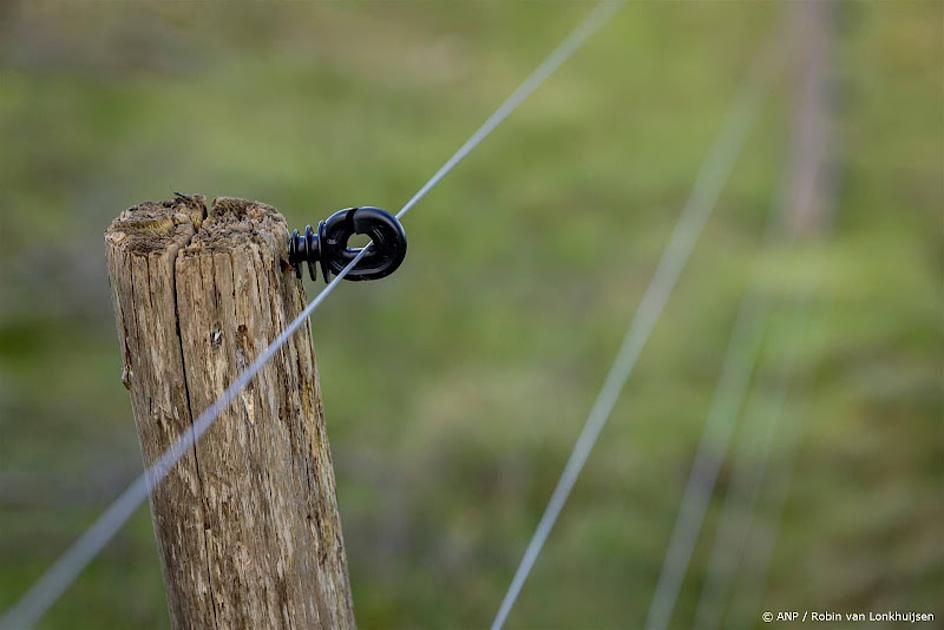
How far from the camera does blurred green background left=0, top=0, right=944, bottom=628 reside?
3.66 m

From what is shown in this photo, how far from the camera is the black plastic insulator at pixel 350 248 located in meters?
0.90

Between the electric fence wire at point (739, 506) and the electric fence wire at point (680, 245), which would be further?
the electric fence wire at point (680, 245)

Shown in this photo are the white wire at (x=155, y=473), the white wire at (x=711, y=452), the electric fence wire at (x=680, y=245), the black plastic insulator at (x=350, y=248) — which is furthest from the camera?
the electric fence wire at (x=680, y=245)

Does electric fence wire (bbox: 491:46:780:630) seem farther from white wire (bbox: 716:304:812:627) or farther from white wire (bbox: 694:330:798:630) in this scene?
white wire (bbox: 716:304:812:627)

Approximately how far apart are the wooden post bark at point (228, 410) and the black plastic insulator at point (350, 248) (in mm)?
22

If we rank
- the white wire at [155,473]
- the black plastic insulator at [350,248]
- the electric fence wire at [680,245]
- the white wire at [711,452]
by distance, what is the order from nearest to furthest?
the white wire at [155,473] → the black plastic insulator at [350,248] → the white wire at [711,452] → the electric fence wire at [680,245]

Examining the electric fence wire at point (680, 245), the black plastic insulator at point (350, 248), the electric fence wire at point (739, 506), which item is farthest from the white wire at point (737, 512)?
the black plastic insulator at point (350, 248)

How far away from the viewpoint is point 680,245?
550cm

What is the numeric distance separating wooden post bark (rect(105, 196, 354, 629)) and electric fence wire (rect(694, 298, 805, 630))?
2.76 metres

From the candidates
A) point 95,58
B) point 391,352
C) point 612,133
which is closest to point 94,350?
point 391,352

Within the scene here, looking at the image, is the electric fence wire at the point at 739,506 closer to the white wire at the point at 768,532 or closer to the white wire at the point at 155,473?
the white wire at the point at 768,532

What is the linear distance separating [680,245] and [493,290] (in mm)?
1077

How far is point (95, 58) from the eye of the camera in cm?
548

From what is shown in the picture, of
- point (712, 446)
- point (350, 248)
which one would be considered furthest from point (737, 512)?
point (350, 248)
